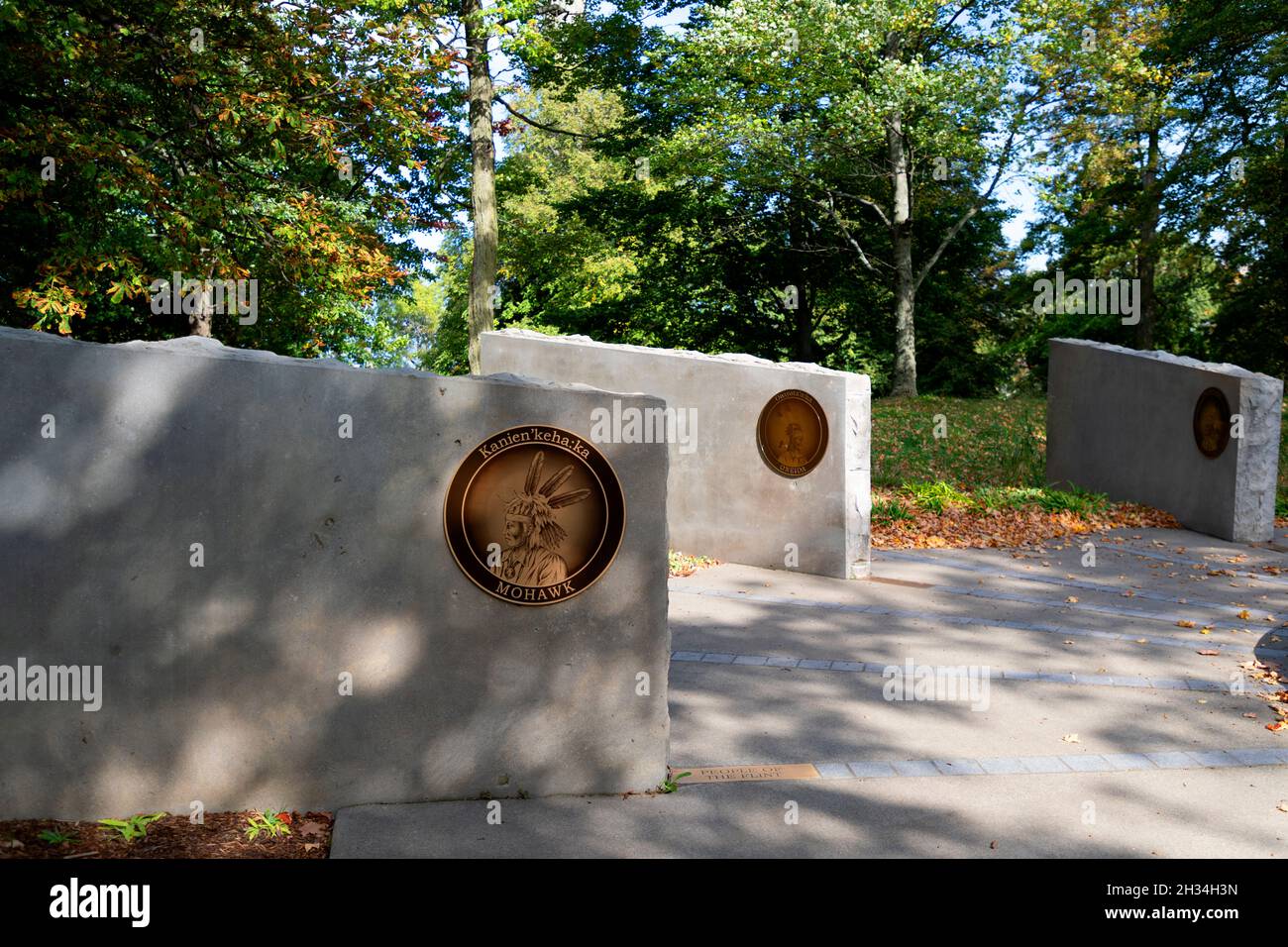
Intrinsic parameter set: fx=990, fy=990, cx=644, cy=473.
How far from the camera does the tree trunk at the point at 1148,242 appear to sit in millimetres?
25219

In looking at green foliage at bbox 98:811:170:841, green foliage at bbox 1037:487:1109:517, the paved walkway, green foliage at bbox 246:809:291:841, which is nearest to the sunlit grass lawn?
green foliage at bbox 1037:487:1109:517

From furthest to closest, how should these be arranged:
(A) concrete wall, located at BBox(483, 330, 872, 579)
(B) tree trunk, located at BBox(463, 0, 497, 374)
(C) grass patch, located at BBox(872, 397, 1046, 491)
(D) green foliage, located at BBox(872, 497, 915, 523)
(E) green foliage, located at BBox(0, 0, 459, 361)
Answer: (C) grass patch, located at BBox(872, 397, 1046, 491), (B) tree trunk, located at BBox(463, 0, 497, 374), (D) green foliage, located at BBox(872, 497, 915, 523), (E) green foliage, located at BBox(0, 0, 459, 361), (A) concrete wall, located at BBox(483, 330, 872, 579)

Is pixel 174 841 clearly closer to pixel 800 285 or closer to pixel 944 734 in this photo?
pixel 944 734

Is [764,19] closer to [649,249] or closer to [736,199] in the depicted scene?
[736,199]

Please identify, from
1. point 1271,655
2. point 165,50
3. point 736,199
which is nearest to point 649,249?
point 736,199

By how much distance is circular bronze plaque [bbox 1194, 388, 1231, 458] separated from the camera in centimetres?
1329

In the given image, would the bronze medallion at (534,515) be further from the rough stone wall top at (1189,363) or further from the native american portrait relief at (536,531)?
the rough stone wall top at (1189,363)

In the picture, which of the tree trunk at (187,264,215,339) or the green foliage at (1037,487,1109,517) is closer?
the tree trunk at (187,264,215,339)

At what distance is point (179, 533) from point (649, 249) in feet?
89.1

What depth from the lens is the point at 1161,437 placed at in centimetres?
1479

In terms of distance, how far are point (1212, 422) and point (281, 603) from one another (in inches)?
515

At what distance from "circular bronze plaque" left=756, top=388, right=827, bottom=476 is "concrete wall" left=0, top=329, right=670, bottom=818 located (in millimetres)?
5972

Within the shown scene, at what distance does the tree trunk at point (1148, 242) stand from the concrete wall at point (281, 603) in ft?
81.0

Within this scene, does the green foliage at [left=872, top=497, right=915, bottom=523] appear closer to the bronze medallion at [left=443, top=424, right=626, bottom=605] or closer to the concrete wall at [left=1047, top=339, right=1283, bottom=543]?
the concrete wall at [left=1047, top=339, right=1283, bottom=543]
